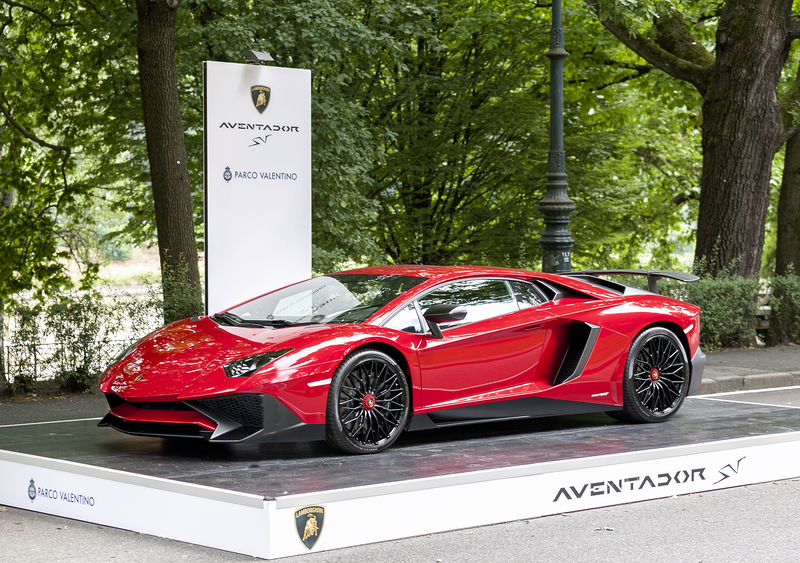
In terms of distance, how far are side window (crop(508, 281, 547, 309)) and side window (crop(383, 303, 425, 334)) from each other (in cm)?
96

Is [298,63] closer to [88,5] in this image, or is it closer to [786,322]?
[88,5]

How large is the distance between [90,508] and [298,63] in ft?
37.0

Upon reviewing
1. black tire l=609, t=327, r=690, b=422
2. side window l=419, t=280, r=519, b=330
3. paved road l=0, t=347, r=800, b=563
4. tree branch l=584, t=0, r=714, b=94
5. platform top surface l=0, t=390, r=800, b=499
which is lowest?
paved road l=0, t=347, r=800, b=563

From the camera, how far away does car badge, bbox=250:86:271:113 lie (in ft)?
33.3

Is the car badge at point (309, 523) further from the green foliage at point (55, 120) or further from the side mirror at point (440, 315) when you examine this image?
the green foliage at point (55, 120)

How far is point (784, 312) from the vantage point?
49.7 ft

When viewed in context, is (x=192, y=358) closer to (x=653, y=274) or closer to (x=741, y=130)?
(x=653, y=274)

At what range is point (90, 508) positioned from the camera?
17.4ft

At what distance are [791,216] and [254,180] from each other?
37.6 feet

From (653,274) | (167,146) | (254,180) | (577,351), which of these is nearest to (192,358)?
(577,351)

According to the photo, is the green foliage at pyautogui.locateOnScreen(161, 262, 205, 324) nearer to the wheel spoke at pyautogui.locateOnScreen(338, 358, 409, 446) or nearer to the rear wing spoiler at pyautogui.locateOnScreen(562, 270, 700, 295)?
the rear wing spoiler at pyautogui.locateOnScreen(562, 270, 700, 295)

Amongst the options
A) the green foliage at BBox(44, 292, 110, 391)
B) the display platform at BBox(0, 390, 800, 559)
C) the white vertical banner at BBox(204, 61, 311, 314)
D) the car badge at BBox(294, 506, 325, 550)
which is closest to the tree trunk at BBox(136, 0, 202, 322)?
the green foliage at BBox(44, 292, 110, 391)

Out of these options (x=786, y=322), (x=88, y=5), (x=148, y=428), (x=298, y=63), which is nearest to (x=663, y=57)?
(x=786, y=322)

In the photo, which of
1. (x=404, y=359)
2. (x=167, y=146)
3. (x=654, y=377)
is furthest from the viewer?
(x=167, y=146)
